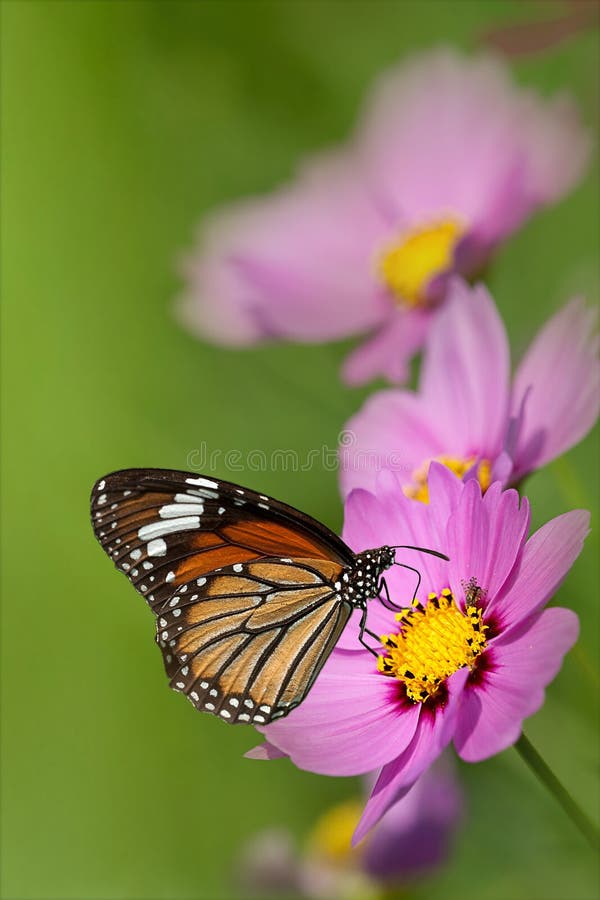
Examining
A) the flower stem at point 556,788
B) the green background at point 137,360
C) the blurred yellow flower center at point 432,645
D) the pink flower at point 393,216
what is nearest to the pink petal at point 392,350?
the pink flower at point 393,216

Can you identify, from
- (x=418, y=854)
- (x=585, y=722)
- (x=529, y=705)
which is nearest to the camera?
(x=529, y=705)

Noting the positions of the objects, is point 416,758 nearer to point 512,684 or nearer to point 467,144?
point 512,684

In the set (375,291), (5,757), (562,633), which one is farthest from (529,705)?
(5,757)

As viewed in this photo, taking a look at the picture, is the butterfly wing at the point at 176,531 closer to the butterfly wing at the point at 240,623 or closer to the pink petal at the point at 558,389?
the butterfly wing at the point at 240,623

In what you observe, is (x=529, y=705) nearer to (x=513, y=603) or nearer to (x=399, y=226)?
(x=513, y=603)

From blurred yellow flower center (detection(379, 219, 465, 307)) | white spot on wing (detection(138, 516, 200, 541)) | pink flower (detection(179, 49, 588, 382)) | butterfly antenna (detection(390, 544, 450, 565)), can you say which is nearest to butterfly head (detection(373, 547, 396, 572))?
butterfly antenna (detection(390, 544, 450, 565))
